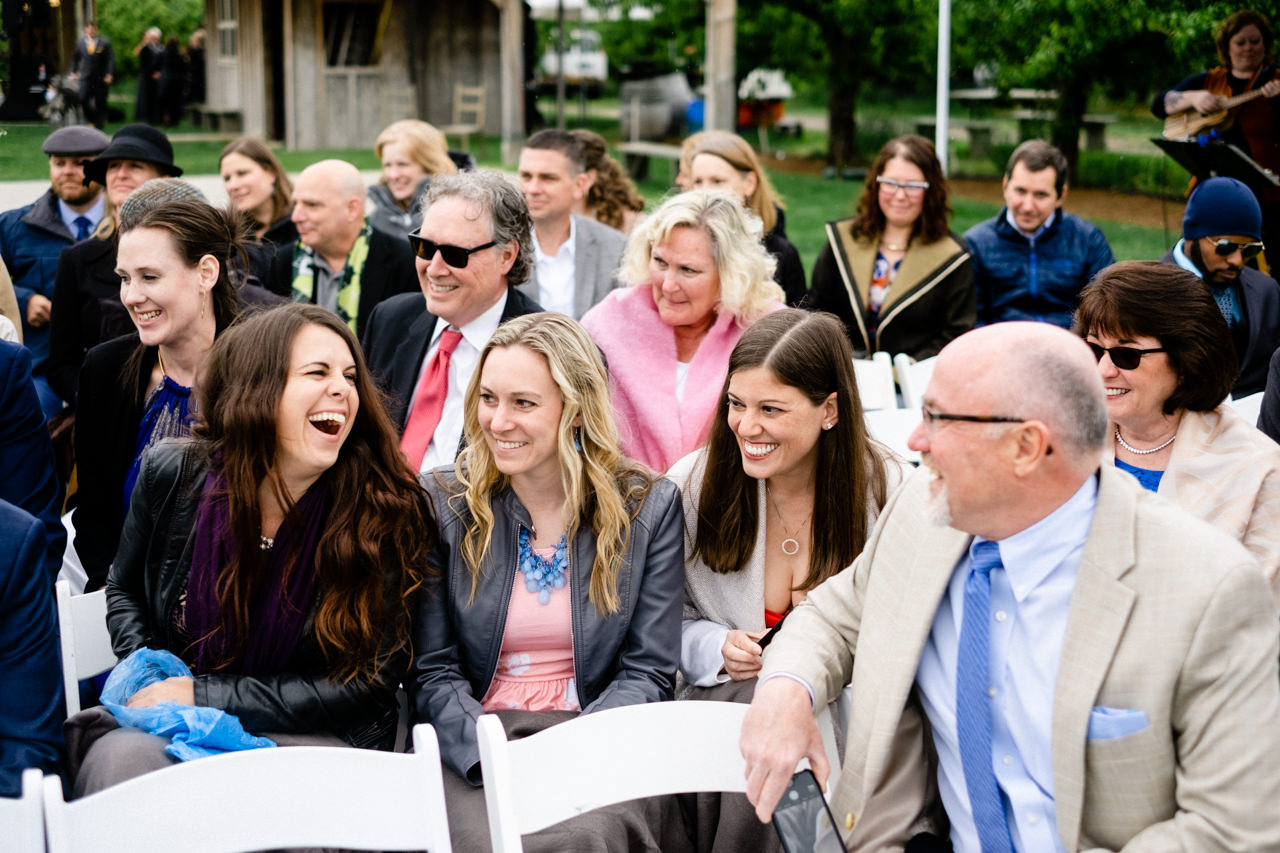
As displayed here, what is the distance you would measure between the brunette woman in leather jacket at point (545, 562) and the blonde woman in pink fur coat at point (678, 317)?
43.9 inches

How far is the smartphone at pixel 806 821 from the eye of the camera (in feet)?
7.69

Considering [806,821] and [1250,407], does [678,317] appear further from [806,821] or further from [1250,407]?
[806,821]

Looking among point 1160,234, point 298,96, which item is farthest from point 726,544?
point 298,96

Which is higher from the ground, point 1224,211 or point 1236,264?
point 1224,211

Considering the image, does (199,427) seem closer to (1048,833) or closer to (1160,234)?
(1048,833)

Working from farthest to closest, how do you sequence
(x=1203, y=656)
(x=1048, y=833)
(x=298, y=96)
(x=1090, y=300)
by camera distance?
(x=298, y=96) < (x=1090, y=300) < (x=1048, y=833) < (x=1203, y=656)

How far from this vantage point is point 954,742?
7.99 ft

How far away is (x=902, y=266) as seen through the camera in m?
6.15

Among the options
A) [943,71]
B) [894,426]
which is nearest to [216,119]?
[943,71]

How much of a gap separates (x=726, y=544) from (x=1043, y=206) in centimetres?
394

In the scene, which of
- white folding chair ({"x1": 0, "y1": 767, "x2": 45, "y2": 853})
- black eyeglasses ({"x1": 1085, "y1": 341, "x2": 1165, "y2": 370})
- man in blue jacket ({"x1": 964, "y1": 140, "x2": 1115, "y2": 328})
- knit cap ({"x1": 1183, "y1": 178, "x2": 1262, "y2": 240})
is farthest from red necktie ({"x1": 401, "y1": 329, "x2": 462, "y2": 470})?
man in blue jacket ({"x1": 964, "y1": 140, "x2": 1115, "y2": 328})

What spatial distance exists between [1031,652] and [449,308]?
2.51m

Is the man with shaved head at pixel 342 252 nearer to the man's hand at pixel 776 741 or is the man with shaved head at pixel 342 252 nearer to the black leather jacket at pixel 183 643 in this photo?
the black leather jacket at pixel 183 643

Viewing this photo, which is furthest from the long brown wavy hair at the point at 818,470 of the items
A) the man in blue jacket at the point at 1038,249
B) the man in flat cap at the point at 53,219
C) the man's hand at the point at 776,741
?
the man in flat cap at the point at 53,219
